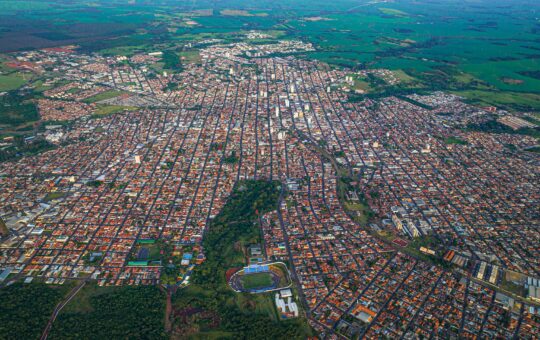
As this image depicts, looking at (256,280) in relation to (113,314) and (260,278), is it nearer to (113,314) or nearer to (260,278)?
(260,278)

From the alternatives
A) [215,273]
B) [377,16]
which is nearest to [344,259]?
[215,273]

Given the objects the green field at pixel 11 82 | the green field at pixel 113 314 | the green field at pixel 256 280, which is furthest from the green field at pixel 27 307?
the green field at pixel 11 82

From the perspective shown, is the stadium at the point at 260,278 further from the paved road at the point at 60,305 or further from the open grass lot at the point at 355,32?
the open grass lot at the point at 355,32

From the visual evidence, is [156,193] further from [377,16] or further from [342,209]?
[377,16]

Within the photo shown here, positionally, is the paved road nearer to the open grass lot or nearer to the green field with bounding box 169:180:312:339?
the green field with bounding box 169:180:312:339

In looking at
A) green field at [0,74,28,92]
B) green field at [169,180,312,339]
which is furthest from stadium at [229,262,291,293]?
green field at [0,74,28,92]

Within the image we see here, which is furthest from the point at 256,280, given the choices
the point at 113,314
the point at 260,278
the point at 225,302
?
the point at 113,314

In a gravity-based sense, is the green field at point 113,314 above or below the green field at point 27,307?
below

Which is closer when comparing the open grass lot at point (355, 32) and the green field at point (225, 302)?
the green field at point (225, 302)
